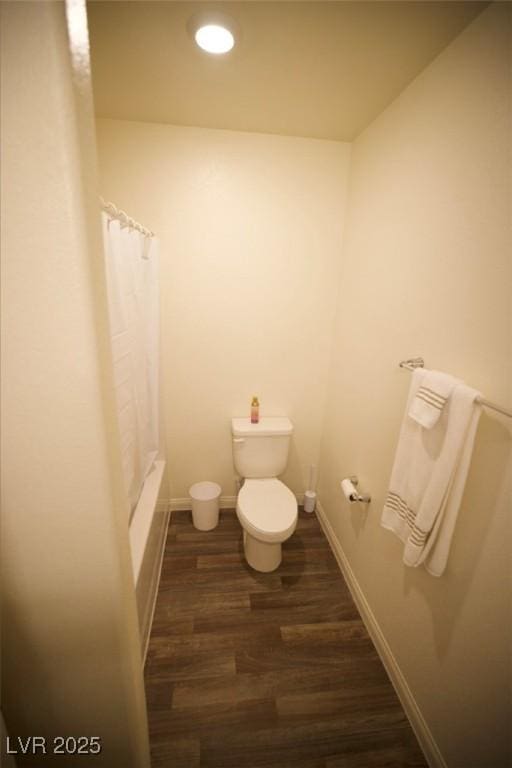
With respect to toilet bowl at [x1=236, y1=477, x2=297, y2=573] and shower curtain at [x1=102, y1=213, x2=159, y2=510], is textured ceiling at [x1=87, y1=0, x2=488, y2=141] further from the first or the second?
toilet bowl at [x1=236, y1=477, x2=297, y2=573]

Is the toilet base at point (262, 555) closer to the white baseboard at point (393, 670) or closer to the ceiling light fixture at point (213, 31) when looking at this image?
the white baseboard at point (393, 670)

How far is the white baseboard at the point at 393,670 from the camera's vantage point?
105 centimetres

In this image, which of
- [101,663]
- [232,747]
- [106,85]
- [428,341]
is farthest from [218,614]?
[106,85]

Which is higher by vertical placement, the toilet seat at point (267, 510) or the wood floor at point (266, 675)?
the toilet seat at point (267, 510)

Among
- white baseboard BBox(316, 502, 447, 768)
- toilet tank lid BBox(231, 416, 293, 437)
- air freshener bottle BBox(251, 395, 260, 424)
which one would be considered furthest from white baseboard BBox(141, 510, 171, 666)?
white baseboard BBox(316, 502, 447, 768)

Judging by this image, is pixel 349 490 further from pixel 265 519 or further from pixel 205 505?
pixel 205 505

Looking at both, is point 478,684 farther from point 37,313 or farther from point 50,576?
point 37,313

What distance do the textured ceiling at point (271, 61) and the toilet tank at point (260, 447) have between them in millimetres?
1665

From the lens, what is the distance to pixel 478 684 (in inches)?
34.4

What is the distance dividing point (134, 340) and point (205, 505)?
117 centimetres

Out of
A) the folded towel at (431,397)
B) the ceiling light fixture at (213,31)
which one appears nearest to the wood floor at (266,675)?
the folded towel at (431,397)

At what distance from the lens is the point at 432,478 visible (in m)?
0.92

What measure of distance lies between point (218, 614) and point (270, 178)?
2.37m

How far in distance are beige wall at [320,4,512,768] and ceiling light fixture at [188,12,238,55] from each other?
723mm
